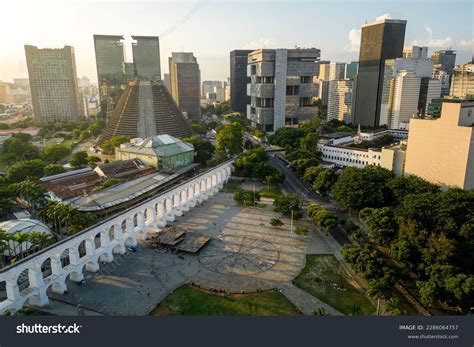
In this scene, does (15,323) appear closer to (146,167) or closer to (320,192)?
(320,192)

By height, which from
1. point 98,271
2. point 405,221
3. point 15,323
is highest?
point 15,323

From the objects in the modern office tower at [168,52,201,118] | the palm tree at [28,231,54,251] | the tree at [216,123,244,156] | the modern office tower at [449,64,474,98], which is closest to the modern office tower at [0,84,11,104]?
the modern office tower at [168,52,201,118]

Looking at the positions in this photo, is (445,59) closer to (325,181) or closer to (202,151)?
(202,151)

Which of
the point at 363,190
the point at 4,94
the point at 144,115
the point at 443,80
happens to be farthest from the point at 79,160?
the point at 443,80

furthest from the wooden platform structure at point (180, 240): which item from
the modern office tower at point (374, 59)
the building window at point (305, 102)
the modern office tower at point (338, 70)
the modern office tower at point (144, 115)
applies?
the modern office tower at point (338, 70)

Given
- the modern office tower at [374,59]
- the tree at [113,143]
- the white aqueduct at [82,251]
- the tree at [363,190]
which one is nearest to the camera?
the white aqueduct at [82,251]

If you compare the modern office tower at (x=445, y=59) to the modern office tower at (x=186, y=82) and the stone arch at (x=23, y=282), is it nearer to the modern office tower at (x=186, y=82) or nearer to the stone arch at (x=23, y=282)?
the modern office tower at (x=186, y=82)

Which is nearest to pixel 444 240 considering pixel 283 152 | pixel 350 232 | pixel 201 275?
pixel 350 232
